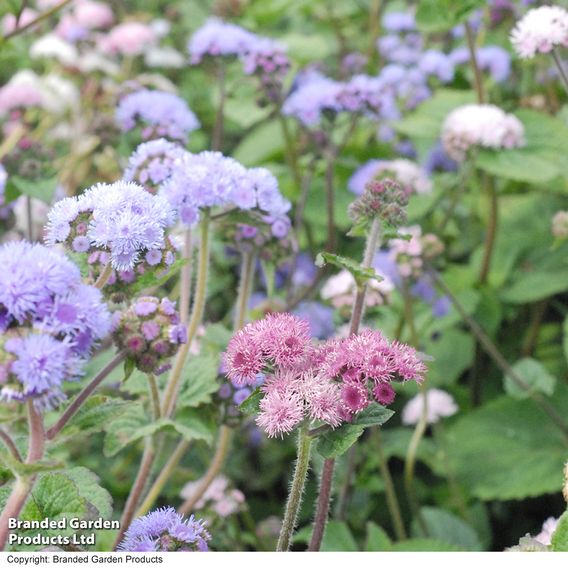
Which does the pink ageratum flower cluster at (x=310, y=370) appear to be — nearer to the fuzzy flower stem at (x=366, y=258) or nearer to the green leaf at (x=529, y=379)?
the fuzzy flower stem at (x=366, y=258)

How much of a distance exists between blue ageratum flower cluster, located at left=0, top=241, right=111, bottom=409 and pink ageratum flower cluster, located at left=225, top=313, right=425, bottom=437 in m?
0.26

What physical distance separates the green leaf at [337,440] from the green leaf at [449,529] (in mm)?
1058

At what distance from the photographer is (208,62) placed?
288 cm

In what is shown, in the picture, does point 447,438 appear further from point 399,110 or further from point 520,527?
point 399,110

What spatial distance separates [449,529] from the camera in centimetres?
232

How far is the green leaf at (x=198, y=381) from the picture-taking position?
1833mm

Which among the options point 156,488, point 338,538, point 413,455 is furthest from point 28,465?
point 413,455

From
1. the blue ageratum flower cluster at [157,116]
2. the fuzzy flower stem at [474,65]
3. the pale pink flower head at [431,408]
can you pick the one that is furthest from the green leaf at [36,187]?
the fuzzy flower stem at [474,65]

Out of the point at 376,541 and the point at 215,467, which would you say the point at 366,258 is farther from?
the point at 376,541

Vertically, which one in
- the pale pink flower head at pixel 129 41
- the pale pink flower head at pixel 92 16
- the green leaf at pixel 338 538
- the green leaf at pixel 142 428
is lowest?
the green leaf at pixel 338 538
